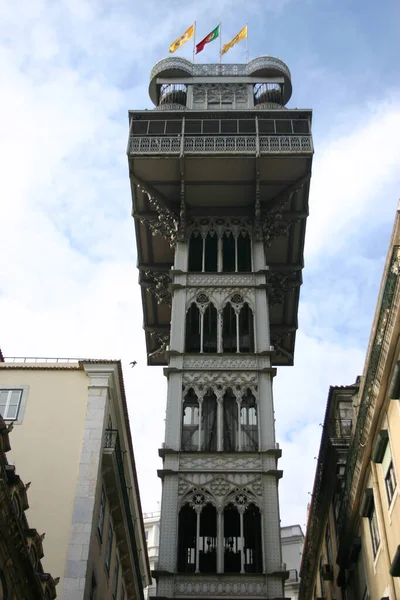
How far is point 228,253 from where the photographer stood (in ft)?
137

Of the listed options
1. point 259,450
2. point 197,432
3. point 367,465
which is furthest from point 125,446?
point 367,465

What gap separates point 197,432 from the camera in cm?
3350

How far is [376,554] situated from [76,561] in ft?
27.0

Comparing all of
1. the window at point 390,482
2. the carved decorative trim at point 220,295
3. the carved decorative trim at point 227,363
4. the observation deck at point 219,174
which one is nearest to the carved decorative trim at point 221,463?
the carved decorative trim at point 227,363

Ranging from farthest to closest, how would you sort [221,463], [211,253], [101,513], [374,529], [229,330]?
[211,253], [229,330], [221,463], [101,513], [374,529]

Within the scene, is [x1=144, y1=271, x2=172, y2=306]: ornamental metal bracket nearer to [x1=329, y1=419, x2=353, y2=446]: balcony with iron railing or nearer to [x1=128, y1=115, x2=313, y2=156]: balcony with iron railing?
[x1=128, y1=115, x2=313, y2=156]: balcony with iron railing

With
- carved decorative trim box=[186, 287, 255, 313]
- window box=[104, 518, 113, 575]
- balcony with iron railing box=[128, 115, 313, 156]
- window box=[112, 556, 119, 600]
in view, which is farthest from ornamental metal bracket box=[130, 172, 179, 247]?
window box=[104, 518, 113, 575]

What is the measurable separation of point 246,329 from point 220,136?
10.3 metres

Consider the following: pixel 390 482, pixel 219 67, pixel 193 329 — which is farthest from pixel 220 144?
pixel 390 482

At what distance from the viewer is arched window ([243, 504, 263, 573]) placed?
30.2m

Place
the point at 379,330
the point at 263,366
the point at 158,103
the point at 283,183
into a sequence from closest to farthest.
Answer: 1. the point at 379,330
2. the point at 263,366
3. the point at 283,183
4. the point at 158,103

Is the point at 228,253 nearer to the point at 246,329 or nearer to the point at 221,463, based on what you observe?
the point at 246,329

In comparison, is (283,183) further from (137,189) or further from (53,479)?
(53,479)

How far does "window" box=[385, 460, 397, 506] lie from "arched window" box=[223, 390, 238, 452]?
40.5 feet
